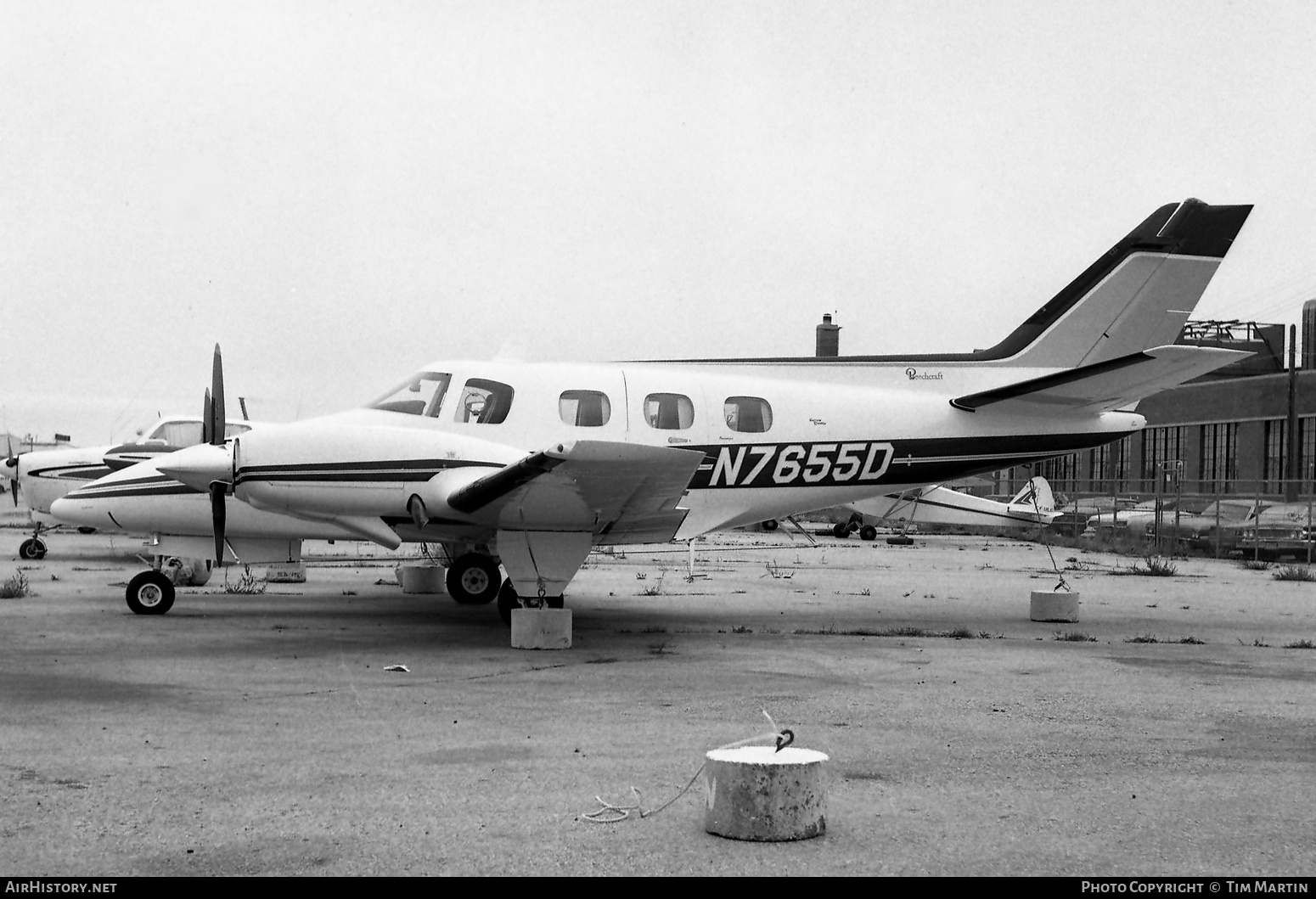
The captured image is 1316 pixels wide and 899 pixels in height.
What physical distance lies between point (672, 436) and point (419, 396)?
117 inches

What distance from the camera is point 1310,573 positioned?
26.0 meters

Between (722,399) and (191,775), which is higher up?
(722,399)

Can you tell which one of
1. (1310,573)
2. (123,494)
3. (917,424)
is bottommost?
(1310,573)

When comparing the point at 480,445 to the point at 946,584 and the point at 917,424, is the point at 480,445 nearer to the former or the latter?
the point at 917,424

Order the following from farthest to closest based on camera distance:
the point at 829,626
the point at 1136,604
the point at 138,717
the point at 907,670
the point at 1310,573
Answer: the point at 1310,573 < the point at 1136,604 < the point at 829,626 < the point at 907,670 < the point at 138,717

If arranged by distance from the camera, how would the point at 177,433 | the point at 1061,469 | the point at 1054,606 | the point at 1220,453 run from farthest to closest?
1. the point at 1061,469
2. the point at 1220,453
3. the point at 177,433
4. the point at 1054,606

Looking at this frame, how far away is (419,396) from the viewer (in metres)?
13.7

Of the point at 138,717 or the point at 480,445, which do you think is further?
the point at 480,445

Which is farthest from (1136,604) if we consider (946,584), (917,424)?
(917,424)

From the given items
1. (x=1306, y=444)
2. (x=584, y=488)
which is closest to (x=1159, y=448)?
(x=1306, y=444)

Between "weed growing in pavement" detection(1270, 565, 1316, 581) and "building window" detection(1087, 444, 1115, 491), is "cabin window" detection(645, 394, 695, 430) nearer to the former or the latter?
"weed growing in pavement" detection(1270, 565, 1316, 581)

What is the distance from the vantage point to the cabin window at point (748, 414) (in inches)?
577

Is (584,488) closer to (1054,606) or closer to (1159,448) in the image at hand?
(1054,606)

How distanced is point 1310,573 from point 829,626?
16535mm
